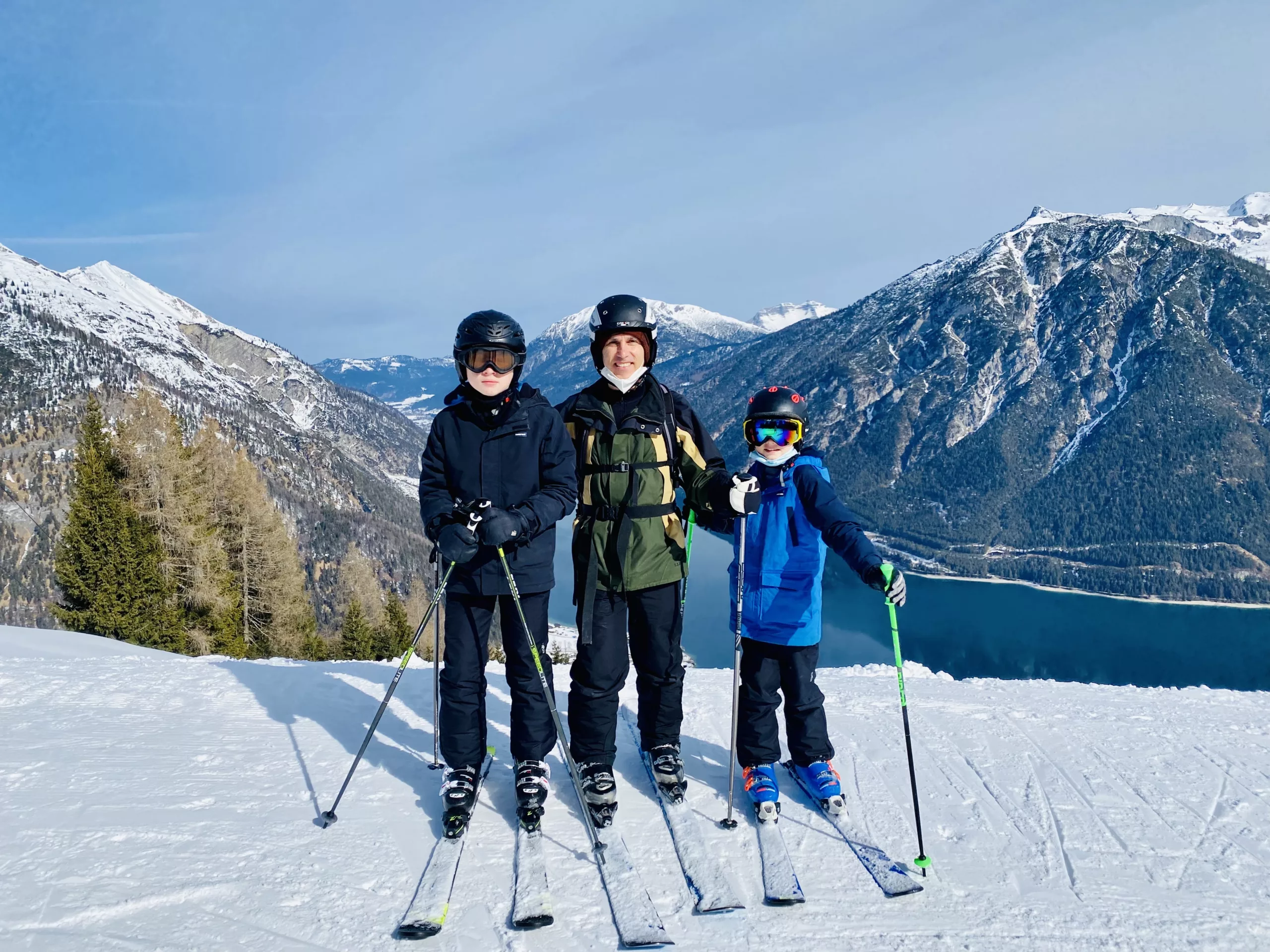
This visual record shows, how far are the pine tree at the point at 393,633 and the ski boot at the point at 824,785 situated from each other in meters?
19.9

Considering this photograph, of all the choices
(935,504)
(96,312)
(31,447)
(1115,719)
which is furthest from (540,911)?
(96,312)

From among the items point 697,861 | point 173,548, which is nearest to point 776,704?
point 697,861

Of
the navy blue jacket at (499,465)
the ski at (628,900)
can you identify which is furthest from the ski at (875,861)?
the navy blue jacket at (499,465)

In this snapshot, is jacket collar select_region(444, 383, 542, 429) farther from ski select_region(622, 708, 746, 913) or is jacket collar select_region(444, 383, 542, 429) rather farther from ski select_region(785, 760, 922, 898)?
ski select_region(785, 760, 922, 898)

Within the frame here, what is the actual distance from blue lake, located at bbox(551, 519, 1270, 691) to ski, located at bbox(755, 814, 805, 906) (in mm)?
52053

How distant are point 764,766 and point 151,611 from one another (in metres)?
17.5

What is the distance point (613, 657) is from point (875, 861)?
5.17ft

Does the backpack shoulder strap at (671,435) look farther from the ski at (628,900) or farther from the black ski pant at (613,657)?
the ski at (628,900)

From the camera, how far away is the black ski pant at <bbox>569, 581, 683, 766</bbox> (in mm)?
3721

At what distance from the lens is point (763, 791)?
3676 millimetres

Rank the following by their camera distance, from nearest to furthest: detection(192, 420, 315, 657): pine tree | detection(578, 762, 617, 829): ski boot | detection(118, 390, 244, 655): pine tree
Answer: detection(578, 762, 617, 829): ski boot < detection(118, 390, 244, 655): pine tree < detection(192, 420, 315, 657): pine tree

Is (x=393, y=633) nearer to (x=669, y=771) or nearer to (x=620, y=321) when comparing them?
(x=669, y=771)

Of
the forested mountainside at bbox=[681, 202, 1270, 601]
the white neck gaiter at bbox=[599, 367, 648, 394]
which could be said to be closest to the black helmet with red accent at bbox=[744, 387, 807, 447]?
the white neck gaiter at bbox=[599, 367, 648, 394]

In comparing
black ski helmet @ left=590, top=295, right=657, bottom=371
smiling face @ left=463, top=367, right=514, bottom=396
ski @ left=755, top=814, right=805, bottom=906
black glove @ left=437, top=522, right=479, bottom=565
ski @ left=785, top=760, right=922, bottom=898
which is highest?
black ski helmet @ left=590, top=295, right=657, bottom=371
